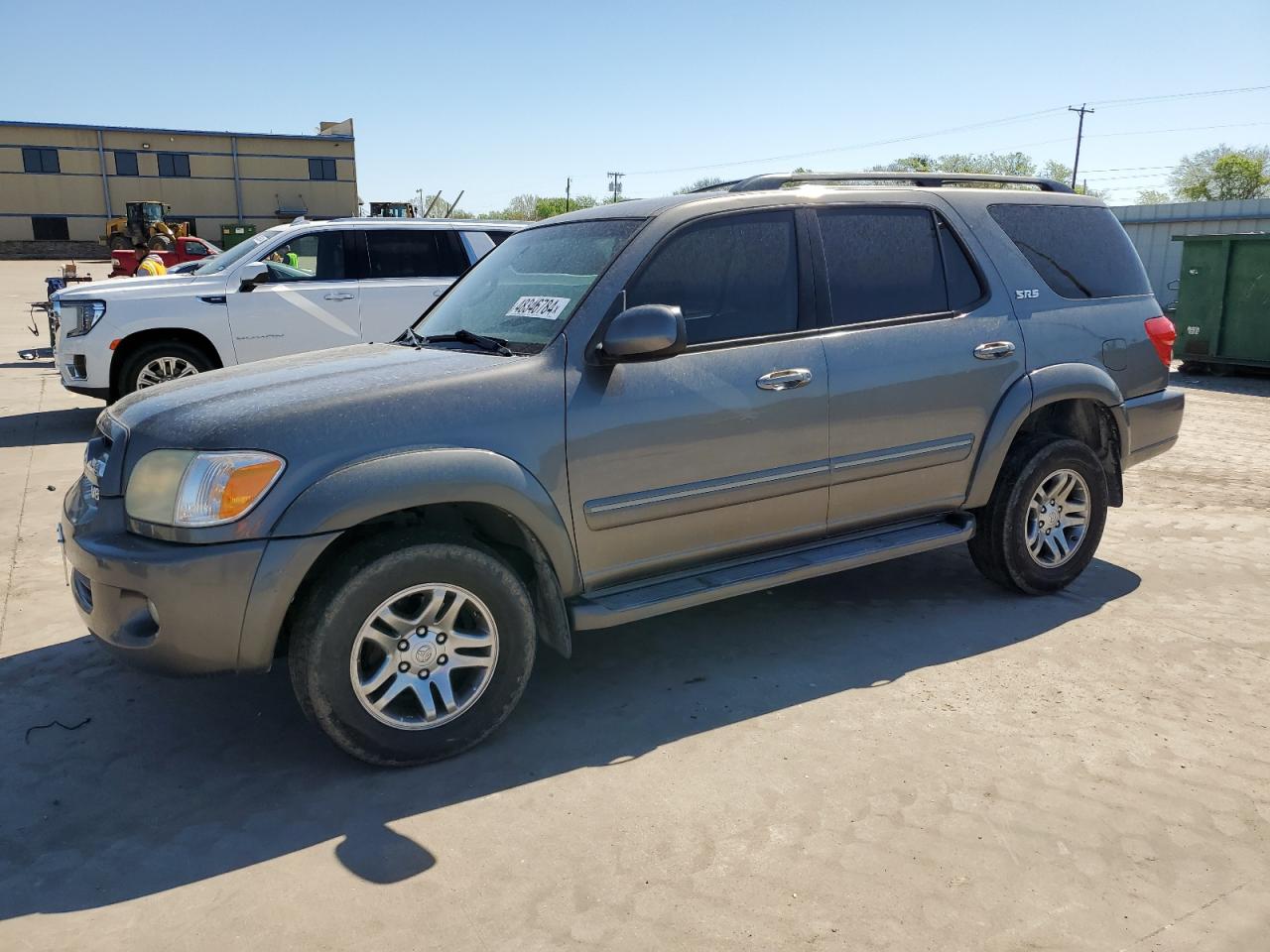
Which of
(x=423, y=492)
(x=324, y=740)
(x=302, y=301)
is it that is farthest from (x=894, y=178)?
(x=302, y=301)

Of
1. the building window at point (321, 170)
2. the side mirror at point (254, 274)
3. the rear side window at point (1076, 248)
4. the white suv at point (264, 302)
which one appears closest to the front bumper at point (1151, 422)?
the rear side window at point (1076, 248)

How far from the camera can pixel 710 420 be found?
376cm

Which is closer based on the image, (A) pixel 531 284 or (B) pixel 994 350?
(A) pixel 531 284

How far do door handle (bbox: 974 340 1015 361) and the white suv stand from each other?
18.7ft

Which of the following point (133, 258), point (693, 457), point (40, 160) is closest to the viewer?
A: point (693, 457)

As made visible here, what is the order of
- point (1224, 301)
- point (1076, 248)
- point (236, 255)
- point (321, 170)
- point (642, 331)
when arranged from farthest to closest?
1. point (321, 170)
2. point (1224, 301)
3. point (236, 255)
4. point (1076, 248)
5. point (642, 331)

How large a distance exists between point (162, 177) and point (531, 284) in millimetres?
61550

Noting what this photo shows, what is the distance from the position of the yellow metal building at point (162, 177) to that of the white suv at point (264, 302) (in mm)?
53690

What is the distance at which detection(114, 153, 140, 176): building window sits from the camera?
5616 centimetres

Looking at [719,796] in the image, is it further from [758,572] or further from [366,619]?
[366,619]

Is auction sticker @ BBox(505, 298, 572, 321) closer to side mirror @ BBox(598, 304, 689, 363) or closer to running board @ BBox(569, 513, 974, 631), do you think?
side mirror @ BBox(598, 304, 689, 363)

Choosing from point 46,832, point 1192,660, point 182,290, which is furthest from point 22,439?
point 1192,660

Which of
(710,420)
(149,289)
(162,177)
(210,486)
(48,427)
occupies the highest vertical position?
(162,177)

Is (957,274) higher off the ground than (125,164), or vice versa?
(125,164)
